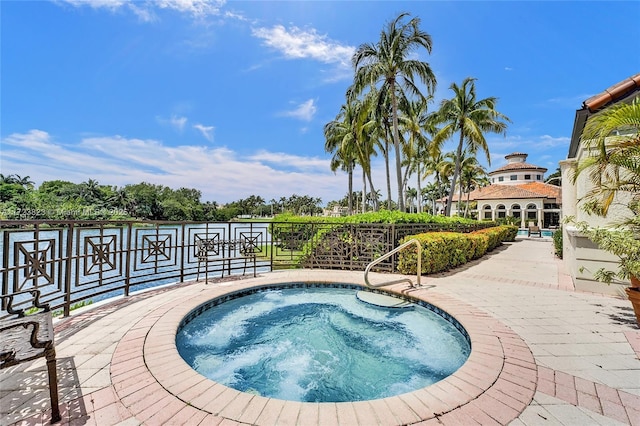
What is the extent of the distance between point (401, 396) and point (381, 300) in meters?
3.13

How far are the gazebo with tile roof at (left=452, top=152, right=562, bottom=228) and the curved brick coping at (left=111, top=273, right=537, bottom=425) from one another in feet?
102

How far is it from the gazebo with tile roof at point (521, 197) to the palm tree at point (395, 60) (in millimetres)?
Result: 21263

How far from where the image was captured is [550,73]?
8.58m

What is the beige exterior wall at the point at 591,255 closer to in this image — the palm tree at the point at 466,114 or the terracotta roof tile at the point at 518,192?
the palm tree at the point at 466,114

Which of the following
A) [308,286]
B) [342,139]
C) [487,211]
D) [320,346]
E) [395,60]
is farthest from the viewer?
[487,211]

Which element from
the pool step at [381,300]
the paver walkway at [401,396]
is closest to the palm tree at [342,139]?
the pool step at [381,300]

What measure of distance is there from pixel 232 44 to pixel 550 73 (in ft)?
33.8

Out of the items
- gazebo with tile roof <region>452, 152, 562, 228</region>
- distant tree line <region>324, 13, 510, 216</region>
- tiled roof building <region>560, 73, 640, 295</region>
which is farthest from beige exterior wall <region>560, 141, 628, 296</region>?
gazebo with tile roof <region>452, 152, 562, 228</region>

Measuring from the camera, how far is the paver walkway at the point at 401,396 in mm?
1927

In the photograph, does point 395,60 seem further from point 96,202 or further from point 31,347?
point 96,202

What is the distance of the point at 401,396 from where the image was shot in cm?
217

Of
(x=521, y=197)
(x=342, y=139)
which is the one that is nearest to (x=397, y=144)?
→ (x=342, y=139)

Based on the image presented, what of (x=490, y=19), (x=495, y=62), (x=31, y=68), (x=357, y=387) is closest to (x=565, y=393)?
(x=357, y=387)

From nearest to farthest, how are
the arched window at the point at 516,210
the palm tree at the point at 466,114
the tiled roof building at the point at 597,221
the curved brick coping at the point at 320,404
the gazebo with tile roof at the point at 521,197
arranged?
the curved brick coping at the point at 320,404 < the tiled roof building at the point at 597,221 < the palm tree at the point at 466,114 < the gazebo with tile roof at the point at 521,197 < the arched window at the point at 516,210
